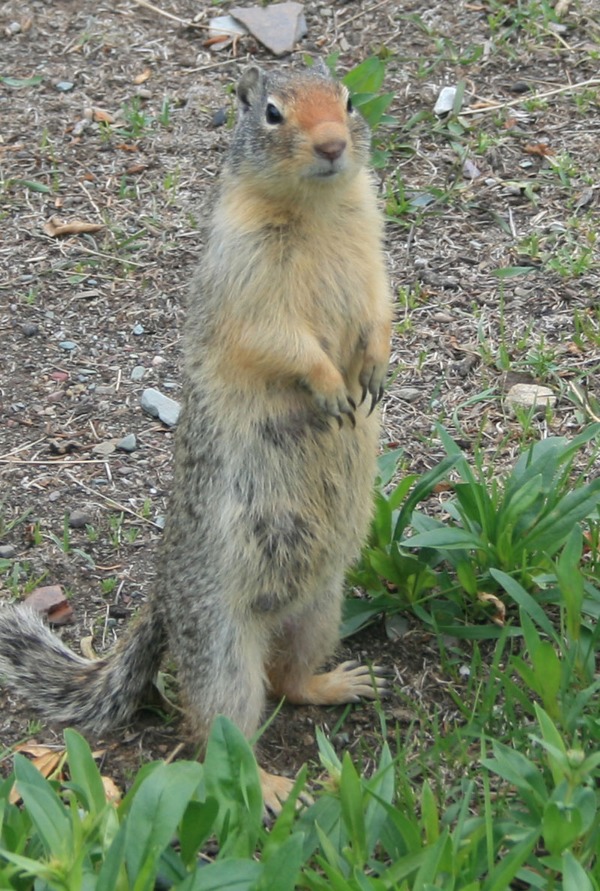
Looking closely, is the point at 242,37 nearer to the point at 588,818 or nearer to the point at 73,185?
the point at 73,185

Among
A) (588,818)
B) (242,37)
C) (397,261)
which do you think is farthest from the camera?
(242,37)

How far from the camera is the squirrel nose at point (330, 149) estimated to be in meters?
3.60

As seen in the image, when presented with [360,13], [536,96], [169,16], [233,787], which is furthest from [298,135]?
[169,16]

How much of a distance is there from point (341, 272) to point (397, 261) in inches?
82.6

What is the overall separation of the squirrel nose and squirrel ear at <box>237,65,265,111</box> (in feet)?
1.51

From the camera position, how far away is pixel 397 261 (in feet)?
19.6

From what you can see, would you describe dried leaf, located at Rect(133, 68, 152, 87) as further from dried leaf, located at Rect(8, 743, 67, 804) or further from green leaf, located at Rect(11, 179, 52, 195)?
dried leaf, located at Rect(8, 743, 67, 804)

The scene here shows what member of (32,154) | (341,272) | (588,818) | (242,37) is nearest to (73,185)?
(32,154)

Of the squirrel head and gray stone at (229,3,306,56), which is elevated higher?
the squirrel head

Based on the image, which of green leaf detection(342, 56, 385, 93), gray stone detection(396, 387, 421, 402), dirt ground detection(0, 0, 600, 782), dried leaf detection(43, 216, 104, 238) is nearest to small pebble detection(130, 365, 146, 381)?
dirt ground detection(0, 0, 600, 782)

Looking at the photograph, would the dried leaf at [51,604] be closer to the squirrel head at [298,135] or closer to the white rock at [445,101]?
the squirrel head at [298,135]

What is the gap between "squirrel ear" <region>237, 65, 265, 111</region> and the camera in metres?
3.99

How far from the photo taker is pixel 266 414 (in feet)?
12.9

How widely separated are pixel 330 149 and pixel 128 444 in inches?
78.9
